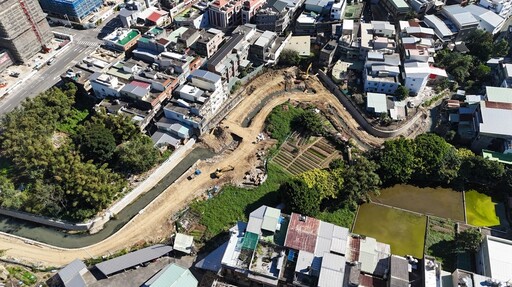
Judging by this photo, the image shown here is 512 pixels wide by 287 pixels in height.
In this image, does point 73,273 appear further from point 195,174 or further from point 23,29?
point 23,29

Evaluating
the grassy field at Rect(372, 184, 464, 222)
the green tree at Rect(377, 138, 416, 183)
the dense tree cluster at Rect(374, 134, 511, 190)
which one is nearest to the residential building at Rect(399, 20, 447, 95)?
the dense tree cluster at Rect(374, 134, 511, 190)

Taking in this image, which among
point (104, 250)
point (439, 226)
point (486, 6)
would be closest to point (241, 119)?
point (104, 250)

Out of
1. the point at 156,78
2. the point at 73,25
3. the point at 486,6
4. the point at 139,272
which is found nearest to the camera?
the point at 139,272

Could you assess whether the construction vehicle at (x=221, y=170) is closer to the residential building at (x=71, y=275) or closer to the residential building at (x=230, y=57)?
the residential building at (x=230, y=57)

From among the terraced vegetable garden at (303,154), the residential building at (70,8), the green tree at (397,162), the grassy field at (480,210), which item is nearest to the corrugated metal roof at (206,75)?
the terraced vegetable garden at (303,154)

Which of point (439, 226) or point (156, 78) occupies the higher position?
point (156, 78)

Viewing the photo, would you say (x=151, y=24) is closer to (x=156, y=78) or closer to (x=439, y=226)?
(x=156, y=78)

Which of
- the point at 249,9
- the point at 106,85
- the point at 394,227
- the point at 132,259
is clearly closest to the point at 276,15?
the point at 249,9
